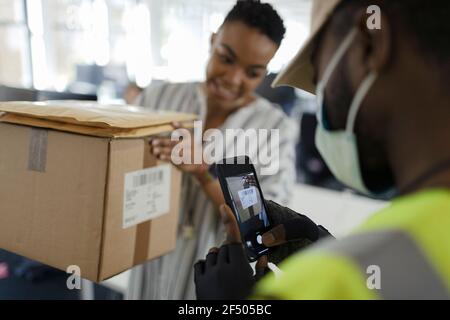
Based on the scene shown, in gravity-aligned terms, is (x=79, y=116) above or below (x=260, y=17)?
below

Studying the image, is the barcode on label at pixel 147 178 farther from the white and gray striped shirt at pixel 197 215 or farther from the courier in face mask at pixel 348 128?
the courier in face mask at pixel 348 128

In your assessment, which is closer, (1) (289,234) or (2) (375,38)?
(2) (375,38)

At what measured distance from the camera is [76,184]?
2.19 feet

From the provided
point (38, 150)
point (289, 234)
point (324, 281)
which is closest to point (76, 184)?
point (38, 150)

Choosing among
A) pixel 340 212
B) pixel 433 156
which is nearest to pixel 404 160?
pixel 433 156

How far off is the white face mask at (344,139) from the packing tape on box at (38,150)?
1.47ft

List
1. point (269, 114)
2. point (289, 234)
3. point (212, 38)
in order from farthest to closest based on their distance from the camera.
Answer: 1. point (269, 114)
2. point (212, 38)
3. point (289, 234)

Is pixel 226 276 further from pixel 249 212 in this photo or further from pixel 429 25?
pixel 429 25

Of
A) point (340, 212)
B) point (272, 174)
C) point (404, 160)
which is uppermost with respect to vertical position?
point (404, 160)

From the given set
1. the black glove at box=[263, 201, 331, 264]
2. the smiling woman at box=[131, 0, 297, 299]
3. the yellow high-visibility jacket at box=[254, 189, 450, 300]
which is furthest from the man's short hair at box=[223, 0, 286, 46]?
the yellow high-visibility jacket at box=[254, 189, 450, 300]

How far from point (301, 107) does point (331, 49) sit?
250 centimetres

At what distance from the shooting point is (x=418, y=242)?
0.37 metres

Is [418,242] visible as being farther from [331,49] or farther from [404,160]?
[331,49]

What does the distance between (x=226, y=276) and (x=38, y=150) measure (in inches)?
15.4
